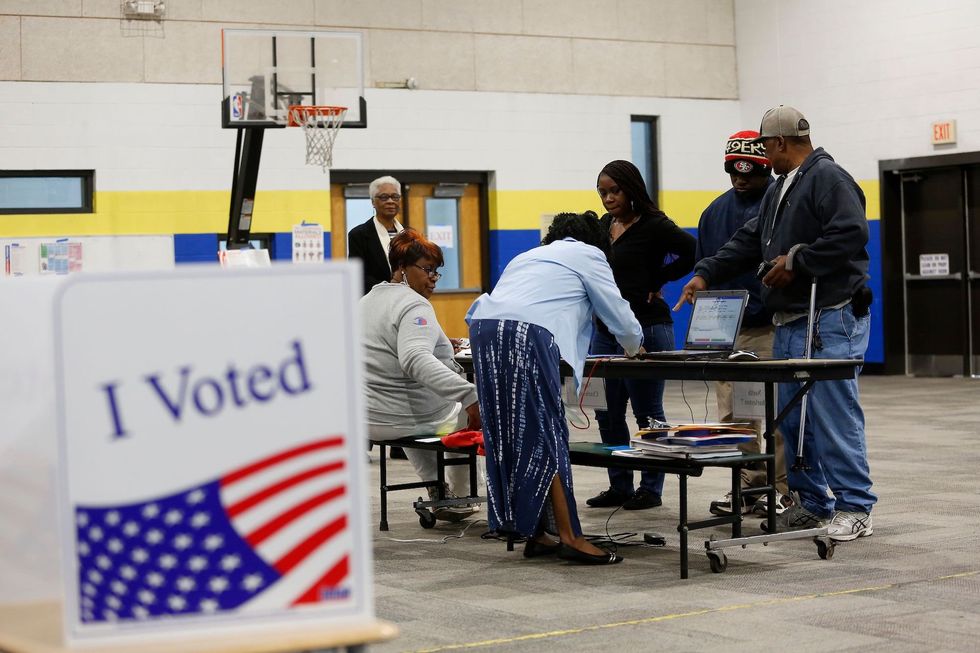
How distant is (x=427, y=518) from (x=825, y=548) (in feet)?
5.34

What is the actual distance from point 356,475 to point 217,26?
10213 mm

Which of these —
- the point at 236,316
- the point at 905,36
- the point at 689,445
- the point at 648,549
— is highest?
the point at 905,36

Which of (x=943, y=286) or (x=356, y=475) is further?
(x=943, y=286)

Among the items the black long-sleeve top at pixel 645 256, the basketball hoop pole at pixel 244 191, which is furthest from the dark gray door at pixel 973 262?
the black long-sleeve top at pixel 645 256

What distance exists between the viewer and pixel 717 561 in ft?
13.7

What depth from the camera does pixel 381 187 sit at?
7.38m

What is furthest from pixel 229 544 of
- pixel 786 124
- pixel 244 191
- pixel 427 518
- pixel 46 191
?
pixel 46 191

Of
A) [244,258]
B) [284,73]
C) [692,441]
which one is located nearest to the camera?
[692,441]

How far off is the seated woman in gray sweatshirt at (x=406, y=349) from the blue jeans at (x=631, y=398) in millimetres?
686

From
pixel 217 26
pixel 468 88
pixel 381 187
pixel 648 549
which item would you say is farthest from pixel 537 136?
pixel 648 549

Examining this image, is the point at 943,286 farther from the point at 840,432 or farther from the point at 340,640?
the point at 340,640

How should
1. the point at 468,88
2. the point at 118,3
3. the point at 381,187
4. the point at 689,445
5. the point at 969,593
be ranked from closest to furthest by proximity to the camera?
1. the point at 969,593
2. the point at 689,445
3. the point at 381,187
4. the point at 118,3
5. the point at 468,88

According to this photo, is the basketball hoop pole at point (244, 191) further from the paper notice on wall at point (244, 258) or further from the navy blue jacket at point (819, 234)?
the navy blue jacket at point (819, 234)

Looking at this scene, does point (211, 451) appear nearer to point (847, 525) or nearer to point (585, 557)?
point (585, 557)
